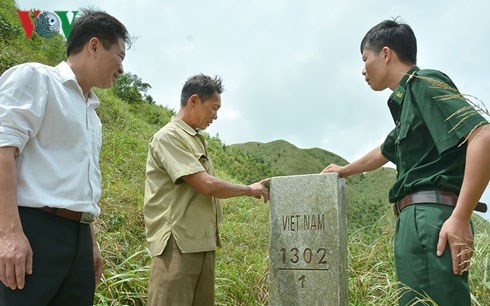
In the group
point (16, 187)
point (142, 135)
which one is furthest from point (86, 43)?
point (142, 135)

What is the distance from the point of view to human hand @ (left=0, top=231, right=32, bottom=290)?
1.50 metres

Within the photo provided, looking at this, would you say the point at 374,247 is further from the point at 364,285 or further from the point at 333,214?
the point at 333,214

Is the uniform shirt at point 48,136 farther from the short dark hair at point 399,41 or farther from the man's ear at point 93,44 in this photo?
the short dark hair at point 399,41

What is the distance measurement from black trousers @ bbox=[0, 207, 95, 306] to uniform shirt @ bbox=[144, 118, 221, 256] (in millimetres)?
627

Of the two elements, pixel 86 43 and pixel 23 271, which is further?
pixel 86 43

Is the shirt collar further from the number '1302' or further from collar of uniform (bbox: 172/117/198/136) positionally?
collar of uniform (bbox: 172/117/198/136)

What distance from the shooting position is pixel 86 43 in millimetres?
1962

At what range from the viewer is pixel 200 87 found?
274cm

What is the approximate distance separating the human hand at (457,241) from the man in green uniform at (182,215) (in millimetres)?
1128

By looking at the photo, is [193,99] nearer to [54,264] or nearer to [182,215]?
[182,215]

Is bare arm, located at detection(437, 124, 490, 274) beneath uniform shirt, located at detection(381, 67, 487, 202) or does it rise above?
beneath

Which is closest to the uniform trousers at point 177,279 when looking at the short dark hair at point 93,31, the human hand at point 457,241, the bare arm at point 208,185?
the bare arm at point 208,185

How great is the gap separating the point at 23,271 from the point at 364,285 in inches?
99.2

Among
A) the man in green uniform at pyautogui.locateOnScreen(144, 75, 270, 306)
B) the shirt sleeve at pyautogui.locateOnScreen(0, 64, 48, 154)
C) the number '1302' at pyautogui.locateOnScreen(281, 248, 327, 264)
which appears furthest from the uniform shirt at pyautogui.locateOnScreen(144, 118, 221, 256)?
the shirt sleeve at pyautogui.locateOnScreen(0, 64, 48, 154)
